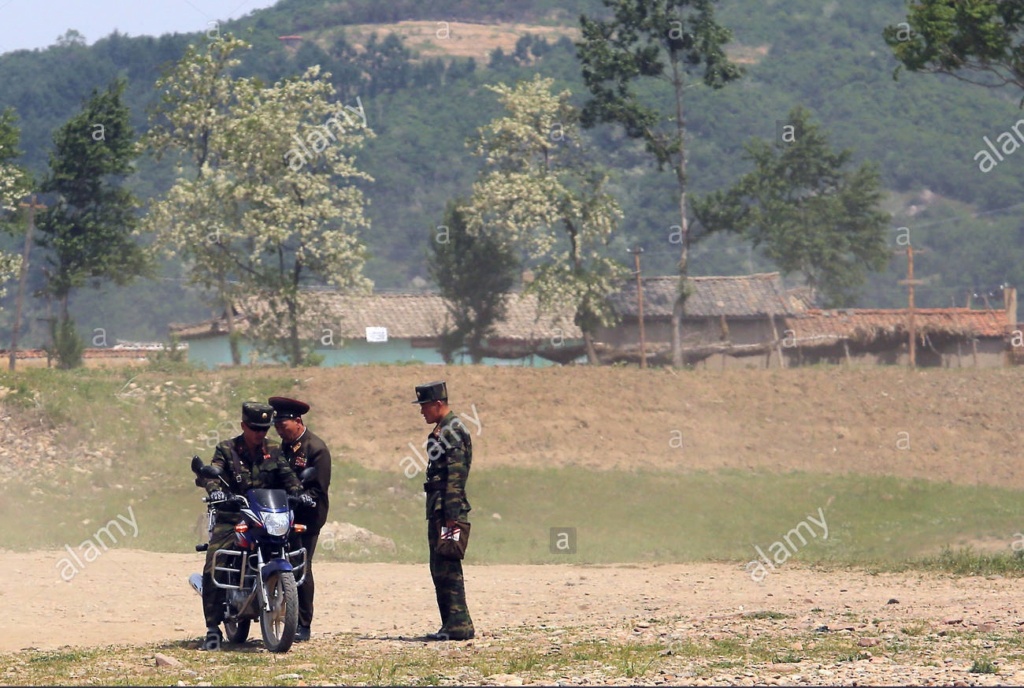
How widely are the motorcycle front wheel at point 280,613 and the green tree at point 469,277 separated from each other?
133 ft

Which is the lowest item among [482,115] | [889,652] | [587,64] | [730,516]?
[730,516]

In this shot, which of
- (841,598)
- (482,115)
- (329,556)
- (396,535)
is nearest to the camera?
(841,598)

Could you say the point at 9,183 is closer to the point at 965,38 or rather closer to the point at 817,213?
the point at 965,38

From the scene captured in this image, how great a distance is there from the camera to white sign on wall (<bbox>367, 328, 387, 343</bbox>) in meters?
61.8

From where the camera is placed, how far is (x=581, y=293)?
48.5 m

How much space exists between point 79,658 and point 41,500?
55.3ft

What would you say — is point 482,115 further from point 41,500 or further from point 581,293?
point 41,500

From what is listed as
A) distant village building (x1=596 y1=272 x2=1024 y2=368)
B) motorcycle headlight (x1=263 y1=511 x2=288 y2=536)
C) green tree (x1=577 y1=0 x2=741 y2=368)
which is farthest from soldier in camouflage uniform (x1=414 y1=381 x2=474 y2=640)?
distant village building (x1=596 y1=272 x2=1024 y2=368)

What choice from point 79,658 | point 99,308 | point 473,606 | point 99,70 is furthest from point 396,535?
point 99,70

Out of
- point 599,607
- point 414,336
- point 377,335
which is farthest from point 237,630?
point 414,336

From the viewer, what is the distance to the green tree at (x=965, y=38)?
21.3m

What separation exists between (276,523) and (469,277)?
43.4m

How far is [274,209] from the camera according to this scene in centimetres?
4281

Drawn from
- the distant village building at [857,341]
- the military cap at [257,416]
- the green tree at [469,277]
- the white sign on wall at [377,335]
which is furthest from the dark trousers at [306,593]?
the white sign on wall at [377,335]
